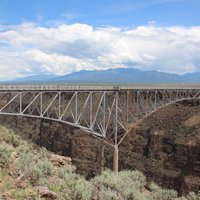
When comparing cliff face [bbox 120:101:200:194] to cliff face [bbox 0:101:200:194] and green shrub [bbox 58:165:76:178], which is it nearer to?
cliff face [bbox 0:101:200:194]

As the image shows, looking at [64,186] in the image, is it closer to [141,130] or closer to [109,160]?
[109,160]

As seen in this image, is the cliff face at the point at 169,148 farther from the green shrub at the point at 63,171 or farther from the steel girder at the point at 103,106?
the green shrub at the point at 63,171

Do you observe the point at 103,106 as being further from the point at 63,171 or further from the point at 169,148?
the point at 169,148

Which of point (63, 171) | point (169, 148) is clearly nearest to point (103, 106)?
point (63, 171)

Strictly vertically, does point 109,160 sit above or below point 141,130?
below

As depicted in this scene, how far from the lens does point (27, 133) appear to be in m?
87.5

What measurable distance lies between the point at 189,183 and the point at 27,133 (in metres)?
44.7

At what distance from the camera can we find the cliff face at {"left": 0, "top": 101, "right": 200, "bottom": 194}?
2233 inches

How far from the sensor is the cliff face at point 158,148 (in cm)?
5672

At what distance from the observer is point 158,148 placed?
64.2 meters

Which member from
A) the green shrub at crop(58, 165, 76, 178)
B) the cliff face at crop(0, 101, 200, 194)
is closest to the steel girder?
the green shrub at crop(58, 165, 76, 178)

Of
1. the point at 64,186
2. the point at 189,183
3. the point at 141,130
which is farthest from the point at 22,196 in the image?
the point at 141,130

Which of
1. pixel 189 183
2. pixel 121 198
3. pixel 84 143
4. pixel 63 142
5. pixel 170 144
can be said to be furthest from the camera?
pixel 63 142

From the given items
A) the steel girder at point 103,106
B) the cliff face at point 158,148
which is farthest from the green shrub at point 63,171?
the cliff face at point 158,148
